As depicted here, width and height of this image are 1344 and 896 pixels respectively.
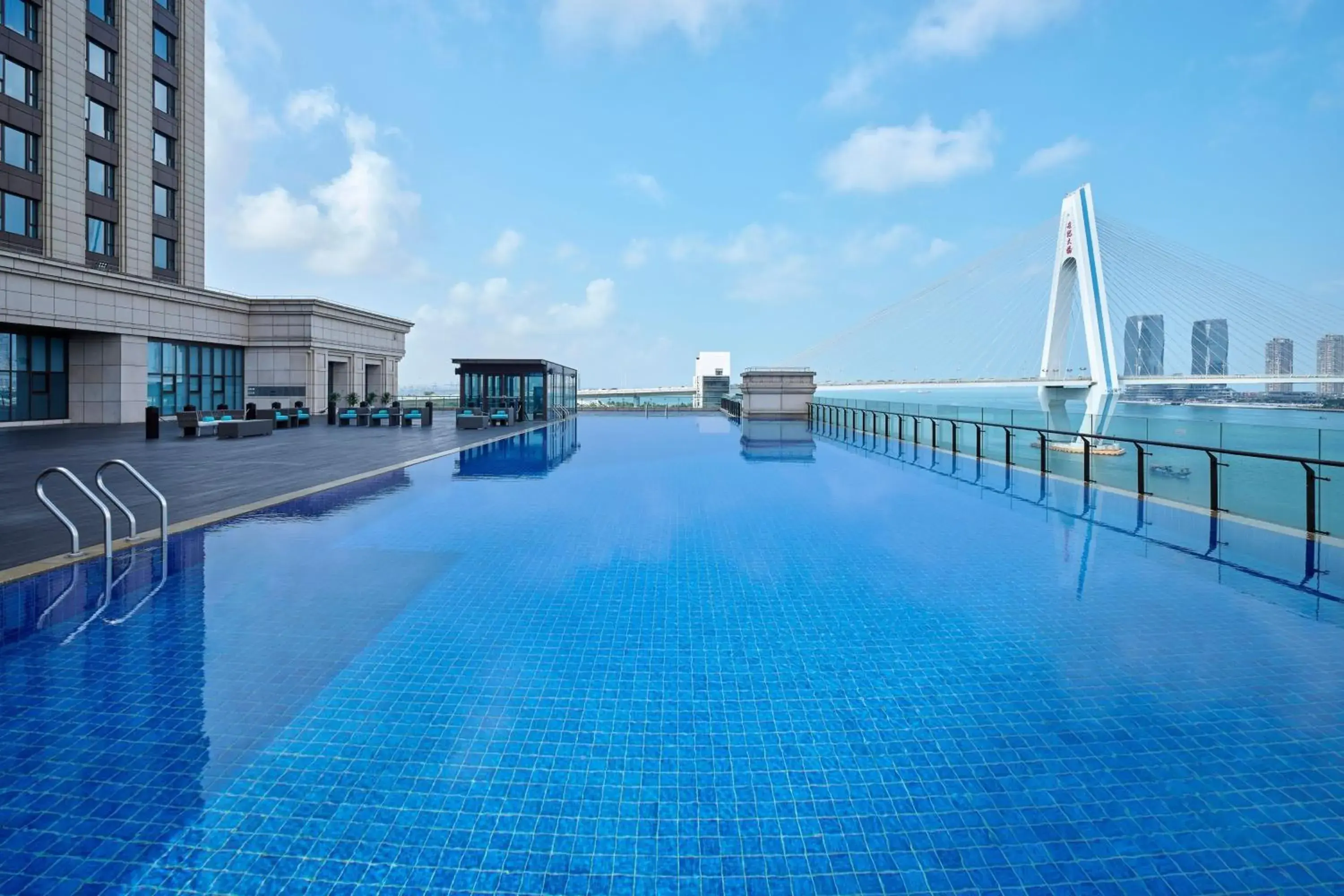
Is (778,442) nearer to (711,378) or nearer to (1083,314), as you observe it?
(1083,314)

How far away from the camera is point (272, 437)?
810 inches

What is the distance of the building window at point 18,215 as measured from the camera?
23.1 m

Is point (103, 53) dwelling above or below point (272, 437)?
above

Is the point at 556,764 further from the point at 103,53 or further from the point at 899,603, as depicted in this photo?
the point at 103,53

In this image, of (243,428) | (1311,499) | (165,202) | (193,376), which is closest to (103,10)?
(165,202)

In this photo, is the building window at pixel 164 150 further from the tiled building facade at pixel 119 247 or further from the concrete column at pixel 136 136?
the concrete column at pixel 136 136

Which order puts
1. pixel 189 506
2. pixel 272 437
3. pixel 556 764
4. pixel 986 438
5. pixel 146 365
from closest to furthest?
pixel 556 764 < pixel 189 506 < pixel 986 438 < pixel 272 437 < pixel 146 365

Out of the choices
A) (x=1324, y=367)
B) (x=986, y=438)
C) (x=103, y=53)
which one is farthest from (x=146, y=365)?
(x=1324, y=367)

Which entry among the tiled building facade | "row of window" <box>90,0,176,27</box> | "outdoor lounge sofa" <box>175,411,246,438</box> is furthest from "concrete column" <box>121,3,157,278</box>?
"outdoor lounge sofa" <box>175,411,246,438</box>

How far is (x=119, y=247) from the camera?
1096 inches

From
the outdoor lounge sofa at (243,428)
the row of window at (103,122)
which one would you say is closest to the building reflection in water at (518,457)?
the outdoor lounge sofa at (243,428)

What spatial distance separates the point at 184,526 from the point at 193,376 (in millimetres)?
25826

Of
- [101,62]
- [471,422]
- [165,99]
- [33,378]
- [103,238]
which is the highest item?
[165,99]

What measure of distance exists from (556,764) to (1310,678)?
12.9ft
